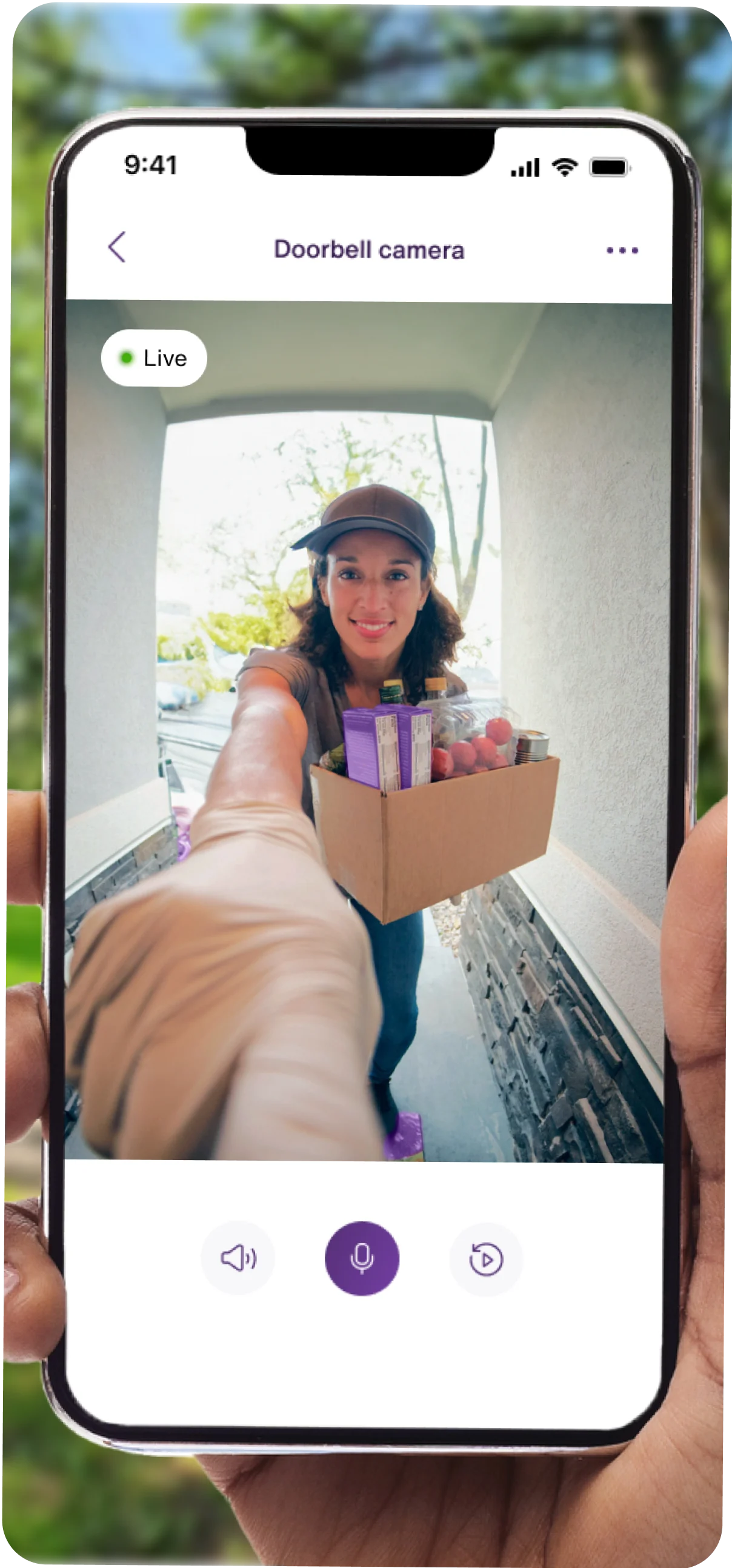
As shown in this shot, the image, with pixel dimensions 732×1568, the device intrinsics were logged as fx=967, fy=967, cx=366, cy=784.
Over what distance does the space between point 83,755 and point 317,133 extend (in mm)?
386

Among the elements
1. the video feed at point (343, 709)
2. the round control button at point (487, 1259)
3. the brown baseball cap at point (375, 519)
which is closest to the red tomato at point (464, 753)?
the video feed at point (343, 709)

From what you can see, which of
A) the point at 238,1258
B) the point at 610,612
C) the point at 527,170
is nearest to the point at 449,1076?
the point at 238,1258

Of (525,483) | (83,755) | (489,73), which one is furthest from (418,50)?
(83,755)

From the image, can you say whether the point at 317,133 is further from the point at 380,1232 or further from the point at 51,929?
the point at 380,1232

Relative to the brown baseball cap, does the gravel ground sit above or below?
below

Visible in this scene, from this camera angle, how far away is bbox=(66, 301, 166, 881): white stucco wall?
0.56 m

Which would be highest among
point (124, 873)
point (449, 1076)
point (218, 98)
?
point (218, 98)

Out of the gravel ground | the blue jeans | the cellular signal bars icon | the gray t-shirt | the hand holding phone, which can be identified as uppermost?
the cellular signal bars icon

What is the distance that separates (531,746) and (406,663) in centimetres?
9

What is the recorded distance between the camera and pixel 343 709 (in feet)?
1.85

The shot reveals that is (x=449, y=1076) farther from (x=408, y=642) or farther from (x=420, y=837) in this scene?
(x=408, y=642)

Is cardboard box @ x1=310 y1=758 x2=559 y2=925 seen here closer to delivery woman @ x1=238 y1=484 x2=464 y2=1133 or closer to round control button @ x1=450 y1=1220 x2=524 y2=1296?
delivery woman @ x1=238 y1=484 x2=464 y2=1133

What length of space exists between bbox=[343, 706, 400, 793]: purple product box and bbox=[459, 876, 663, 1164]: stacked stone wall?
0.09 meters

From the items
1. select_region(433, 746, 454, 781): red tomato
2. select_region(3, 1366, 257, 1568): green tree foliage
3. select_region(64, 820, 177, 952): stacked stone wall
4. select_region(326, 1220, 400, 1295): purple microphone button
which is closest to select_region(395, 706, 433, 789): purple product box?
select_region(433, 746, 454, 781): red tomato
